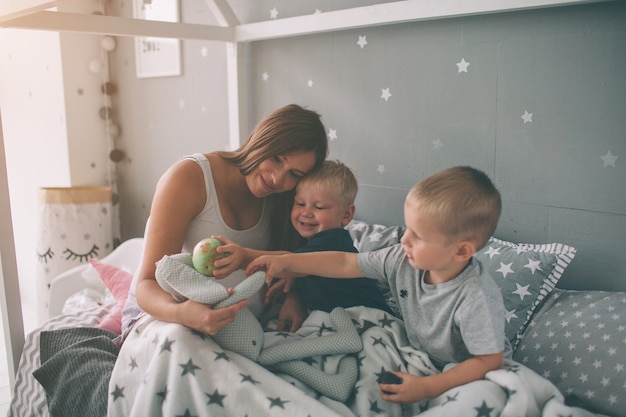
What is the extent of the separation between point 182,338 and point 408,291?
468 mm

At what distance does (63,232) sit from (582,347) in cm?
222

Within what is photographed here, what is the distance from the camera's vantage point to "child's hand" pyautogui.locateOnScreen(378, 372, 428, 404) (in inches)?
40.4

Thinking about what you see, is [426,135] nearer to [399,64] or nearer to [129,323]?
[399,64]

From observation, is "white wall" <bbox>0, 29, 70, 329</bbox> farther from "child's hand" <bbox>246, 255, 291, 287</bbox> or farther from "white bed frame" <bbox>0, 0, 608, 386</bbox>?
"child's hand" <bbox>246, 255, 291, 287</bbox>

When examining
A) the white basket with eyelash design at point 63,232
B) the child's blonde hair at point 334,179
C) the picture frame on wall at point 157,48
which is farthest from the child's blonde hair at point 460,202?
the white basket with eyelash design at point 63,232

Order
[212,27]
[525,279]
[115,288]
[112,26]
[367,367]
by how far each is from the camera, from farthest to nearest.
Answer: [212,27]
[115,288]
[112,26]
[525,279]
[367,367]

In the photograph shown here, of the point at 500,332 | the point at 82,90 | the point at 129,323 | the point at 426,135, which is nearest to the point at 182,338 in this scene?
the point at 129,323

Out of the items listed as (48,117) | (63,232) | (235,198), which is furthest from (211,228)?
(48,117)

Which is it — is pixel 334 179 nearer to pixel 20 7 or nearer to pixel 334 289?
pixel 334 289

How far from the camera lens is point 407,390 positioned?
1028mm

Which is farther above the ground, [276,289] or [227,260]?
[227,260]

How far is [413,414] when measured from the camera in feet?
3.47

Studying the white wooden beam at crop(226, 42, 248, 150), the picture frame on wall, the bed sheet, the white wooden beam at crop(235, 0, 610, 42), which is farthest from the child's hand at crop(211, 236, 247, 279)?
the picture frame on wall

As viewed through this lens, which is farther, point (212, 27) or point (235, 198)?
point (212, 27)
